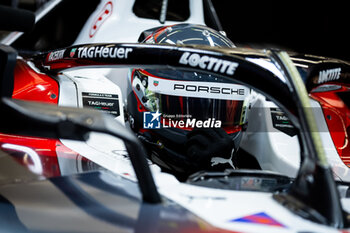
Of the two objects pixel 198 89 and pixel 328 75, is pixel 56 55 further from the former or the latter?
pixel 328 75

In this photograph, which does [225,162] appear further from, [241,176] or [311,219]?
[311,219]

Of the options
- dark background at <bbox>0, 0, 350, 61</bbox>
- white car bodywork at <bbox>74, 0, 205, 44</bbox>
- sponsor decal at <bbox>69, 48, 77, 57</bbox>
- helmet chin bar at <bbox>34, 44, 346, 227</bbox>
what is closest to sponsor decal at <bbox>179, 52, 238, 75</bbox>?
helmet chin bar at <bbox>34, 44, 346, 227</bbox>

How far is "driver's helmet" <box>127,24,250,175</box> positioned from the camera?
113 cm

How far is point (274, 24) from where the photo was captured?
2.59 m

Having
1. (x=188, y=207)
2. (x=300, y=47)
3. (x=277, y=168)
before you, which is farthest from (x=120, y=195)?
(x=300, y=47)

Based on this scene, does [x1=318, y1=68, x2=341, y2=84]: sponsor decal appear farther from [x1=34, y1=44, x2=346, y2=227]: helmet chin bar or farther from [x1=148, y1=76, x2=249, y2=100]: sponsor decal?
[x1=148, y1=76, x2=249, y2=100]: sponsor decal

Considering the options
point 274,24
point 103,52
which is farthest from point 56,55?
point 274,24

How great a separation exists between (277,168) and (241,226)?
2.64 ft

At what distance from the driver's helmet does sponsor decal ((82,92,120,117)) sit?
9 centimetres

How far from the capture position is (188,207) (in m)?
0.56

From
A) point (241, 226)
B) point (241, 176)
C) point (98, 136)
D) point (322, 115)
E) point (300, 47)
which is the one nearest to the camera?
point (241, 226)

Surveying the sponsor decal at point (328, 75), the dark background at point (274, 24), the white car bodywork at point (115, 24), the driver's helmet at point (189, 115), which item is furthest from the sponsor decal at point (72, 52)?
the dark background at point (274, 24)

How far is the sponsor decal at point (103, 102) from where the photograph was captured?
1136 mm

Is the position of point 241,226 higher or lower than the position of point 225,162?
higher
